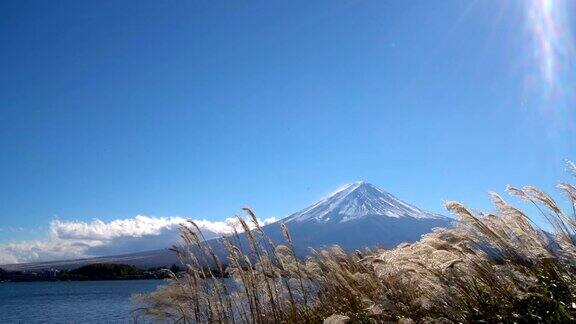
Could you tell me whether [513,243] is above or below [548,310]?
above

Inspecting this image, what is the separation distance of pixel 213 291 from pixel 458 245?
15.5 feet

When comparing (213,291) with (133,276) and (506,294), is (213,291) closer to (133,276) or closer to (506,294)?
(506,294)

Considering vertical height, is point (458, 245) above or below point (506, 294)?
above

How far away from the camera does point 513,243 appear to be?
4410 millimetres

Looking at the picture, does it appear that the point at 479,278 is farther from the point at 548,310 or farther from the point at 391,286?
the point at 391,286

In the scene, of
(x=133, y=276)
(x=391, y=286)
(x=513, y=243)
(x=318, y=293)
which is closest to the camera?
(x=513, y=243)

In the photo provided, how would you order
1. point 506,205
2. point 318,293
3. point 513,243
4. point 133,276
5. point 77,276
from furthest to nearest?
point 77,276 < point 133,276 < point 318,293 < point 506,205 < point 513,243

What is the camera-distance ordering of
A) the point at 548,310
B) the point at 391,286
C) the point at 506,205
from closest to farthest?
the point at 548,310, the point at 506,205, the point at 391,286

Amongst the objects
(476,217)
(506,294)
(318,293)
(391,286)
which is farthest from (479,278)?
(318,293)

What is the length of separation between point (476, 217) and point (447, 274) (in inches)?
23.0

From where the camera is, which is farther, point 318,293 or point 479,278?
point 318,293

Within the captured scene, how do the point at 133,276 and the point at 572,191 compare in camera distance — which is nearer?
the point at 572,191

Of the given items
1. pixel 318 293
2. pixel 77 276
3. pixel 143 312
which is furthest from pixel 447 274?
pixel 77 276

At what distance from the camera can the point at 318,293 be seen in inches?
324
